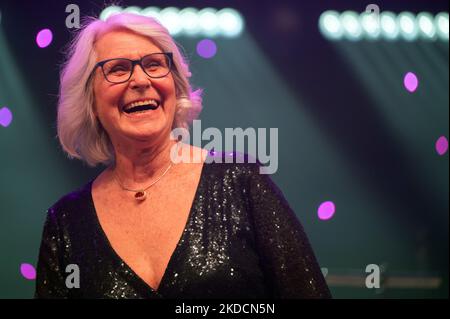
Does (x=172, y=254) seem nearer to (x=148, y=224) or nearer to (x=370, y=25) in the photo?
(x=148, y=224)

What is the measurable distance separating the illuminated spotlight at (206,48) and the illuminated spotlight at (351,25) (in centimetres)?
82

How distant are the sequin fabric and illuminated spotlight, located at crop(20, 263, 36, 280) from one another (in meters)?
2.07

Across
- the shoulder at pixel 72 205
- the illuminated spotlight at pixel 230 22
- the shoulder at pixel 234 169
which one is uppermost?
the illuminated spotlight at pixel 230 22

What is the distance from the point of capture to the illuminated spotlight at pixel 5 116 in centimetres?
340

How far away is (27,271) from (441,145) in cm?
280

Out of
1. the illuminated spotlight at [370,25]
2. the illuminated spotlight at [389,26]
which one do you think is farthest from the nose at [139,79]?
the illuminated spotlight at [389,26]

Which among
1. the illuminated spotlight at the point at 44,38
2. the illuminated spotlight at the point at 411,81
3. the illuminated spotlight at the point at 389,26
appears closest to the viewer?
the illuminated spotlight at the point at 44,38

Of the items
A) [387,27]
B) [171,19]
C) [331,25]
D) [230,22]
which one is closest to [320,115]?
[331,25]

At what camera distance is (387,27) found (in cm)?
371

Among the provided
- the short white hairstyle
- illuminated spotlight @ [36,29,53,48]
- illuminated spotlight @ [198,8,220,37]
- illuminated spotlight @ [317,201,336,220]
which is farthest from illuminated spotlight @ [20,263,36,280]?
the short white hairstyle

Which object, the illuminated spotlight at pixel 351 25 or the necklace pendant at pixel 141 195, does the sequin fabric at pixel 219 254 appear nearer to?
the necklace pendant at pixel 141 195

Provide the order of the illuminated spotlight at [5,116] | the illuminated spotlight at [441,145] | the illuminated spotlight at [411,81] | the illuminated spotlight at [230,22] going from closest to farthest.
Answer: the illuminated spotlight at [5,116]
the illuminated spotlight at [230,22]
the illuminated spotlight at [411,81]
the illuminated spotlight at [441,145]

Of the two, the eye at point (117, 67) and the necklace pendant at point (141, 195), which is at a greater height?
the eye at point (117, 67)

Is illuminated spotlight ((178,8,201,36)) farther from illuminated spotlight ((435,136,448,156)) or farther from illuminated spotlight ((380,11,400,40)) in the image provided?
illuminated spotlight ((435,136,448,156))
